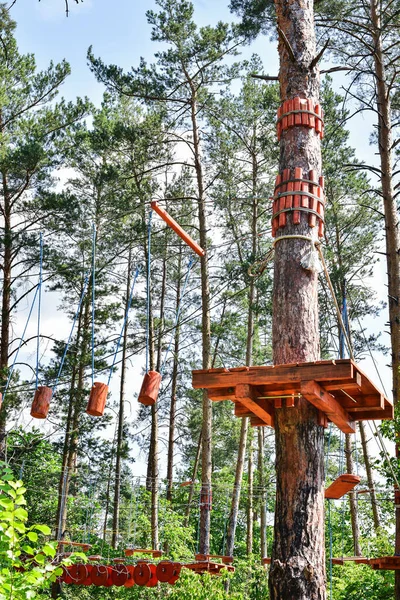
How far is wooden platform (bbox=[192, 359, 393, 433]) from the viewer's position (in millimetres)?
3465

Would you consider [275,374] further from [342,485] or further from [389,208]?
[389,208]

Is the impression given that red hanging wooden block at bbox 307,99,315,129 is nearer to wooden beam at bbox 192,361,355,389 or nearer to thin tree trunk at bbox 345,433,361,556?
wooden beam at bbox 192,361,355,389

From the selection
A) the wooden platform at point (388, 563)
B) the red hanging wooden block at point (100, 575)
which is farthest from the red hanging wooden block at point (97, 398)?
the wooden platform at point (388, 563)

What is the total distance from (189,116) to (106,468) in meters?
9.51

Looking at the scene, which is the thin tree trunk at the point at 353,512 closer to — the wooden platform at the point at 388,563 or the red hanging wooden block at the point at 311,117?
the wooden platform at the point at 388,563

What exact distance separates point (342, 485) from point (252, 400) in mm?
3024

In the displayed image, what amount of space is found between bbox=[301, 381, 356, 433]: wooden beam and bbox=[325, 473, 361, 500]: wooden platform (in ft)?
6.38

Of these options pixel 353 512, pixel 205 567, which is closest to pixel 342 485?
pixel 205 567

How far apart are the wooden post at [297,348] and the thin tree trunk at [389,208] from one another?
3.71 meters

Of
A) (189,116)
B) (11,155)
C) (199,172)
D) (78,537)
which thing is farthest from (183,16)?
(78,537)

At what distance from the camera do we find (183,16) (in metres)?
12.3

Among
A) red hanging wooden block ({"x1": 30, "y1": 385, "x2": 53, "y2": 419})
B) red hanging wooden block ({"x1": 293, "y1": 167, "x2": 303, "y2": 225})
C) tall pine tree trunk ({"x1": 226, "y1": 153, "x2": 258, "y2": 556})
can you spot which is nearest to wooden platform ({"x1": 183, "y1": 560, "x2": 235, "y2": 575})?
red hanging wooden block ({"x1": 30, "y1": 385, "x2": 53, "y2": 419})

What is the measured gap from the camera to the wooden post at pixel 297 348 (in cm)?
354

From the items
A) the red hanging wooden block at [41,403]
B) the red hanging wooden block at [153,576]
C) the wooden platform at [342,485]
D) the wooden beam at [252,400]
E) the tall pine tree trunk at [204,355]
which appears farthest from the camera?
the tall pine tree trunk at [204,355]
